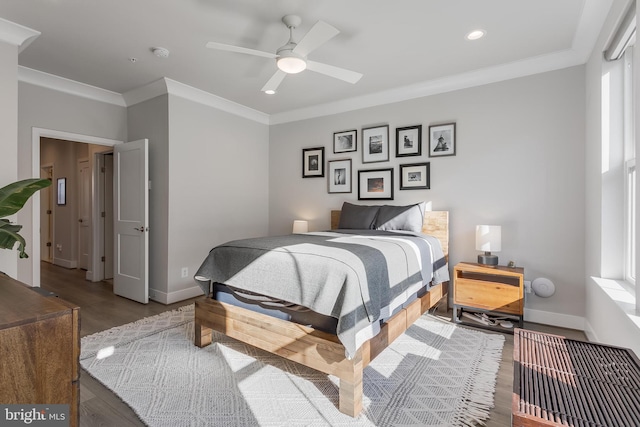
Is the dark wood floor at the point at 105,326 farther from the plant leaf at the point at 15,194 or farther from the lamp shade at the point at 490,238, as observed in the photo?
the plant leaf at the point at 15,194

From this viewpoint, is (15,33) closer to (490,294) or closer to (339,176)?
(339,176)

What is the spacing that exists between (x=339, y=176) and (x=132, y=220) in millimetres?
2727

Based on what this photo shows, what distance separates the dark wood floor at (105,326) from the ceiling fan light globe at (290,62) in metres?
2.50

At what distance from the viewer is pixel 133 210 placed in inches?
156

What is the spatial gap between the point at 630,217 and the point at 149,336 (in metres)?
3.94

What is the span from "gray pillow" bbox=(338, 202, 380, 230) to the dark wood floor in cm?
127

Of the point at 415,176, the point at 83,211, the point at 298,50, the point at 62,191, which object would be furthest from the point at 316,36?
the point at 62,191

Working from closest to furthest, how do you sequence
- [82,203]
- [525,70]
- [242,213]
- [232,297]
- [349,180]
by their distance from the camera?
[232,297], [525,70], [349,180], [242,213], [82,203]

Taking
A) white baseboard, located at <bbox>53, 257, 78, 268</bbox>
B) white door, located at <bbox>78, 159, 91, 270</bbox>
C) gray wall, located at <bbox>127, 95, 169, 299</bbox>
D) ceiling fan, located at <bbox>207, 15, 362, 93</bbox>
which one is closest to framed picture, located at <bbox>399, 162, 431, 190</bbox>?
ceiling fan, located at <bbox>207, 15, 362, 93</bbox>

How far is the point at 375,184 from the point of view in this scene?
4.22m

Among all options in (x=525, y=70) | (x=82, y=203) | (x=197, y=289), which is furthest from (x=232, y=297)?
(x=82, y=203)

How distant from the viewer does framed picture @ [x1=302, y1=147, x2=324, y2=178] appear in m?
4.68

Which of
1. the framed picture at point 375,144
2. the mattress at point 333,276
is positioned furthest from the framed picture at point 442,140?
the mattress at point 333,276

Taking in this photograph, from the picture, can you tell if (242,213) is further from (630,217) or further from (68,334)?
(630,217)
